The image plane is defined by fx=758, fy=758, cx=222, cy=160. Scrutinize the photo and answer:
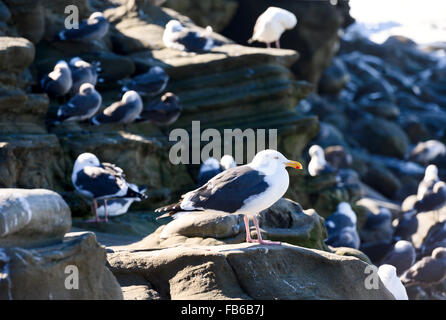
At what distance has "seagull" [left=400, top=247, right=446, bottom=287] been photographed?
36.0 ft

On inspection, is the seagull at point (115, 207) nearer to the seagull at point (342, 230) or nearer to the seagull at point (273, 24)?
the seagull at point (342, 230)

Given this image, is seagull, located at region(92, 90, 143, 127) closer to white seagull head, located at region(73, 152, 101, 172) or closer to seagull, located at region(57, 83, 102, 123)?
seagull, located at region(57, 83, 102, 123)

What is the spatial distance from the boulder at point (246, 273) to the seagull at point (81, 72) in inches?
233

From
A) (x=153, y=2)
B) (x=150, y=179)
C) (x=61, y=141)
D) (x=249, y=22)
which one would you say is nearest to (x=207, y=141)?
(x=150, y=179)

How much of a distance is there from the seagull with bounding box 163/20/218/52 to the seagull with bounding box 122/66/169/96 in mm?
1057

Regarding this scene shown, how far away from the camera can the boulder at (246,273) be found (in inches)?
228

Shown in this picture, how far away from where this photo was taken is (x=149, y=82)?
484 inches

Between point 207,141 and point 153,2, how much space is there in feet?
A: 14.6

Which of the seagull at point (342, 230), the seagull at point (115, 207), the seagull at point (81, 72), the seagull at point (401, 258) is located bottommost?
the seagull at point (401, 258)

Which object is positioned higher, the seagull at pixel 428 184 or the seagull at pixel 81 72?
the seagull at pixel 81 72

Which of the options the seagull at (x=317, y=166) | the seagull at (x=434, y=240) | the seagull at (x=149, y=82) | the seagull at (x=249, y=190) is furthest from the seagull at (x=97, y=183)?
the seagull at (x=317, y=166)

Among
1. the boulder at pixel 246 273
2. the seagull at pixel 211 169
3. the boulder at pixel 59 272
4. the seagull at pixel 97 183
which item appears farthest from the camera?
the seagull at pixel 211 169

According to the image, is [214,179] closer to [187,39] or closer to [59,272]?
[59,272]

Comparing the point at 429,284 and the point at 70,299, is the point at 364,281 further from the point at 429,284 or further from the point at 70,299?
the point at 429,284
